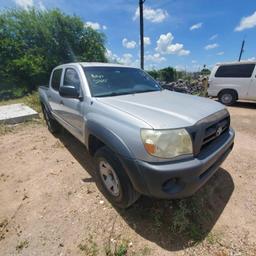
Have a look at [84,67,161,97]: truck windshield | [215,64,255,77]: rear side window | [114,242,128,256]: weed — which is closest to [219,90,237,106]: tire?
[215,64,255,77]: rear side window

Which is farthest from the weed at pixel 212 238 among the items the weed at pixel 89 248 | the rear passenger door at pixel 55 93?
the rear passenger door at pixel 55 93

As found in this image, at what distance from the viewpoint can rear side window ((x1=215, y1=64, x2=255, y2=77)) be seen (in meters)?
7.96

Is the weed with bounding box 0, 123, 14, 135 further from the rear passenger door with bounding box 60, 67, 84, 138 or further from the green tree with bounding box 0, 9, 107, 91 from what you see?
the green tree with bounding box 0, 9, 107, 91

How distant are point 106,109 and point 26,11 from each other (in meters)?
18.9

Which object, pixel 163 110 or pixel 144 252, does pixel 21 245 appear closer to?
pixel 144 252

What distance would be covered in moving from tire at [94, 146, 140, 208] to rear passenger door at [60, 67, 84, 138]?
761 millimetres

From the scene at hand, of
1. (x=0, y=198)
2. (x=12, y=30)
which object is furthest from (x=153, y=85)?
(x=12, y=30)

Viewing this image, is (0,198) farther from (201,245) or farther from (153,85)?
(153,85)

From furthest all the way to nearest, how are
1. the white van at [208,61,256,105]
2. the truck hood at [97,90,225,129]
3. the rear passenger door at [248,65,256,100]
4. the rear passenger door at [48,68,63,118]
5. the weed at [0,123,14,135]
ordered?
the white van at [208,61,256,105] → the rear passenger door at [248,65,256,100] → the weed at [0,123,14,135] → the rear passenger door at [48,68,63,118] → the truck hood at [97,90,225,129]

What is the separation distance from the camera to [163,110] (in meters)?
2.06

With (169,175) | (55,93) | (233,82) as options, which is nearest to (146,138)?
(169,175)

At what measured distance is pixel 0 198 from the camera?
2.70 metres

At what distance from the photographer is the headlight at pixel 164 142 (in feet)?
5.55

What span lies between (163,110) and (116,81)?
1.28 metres
